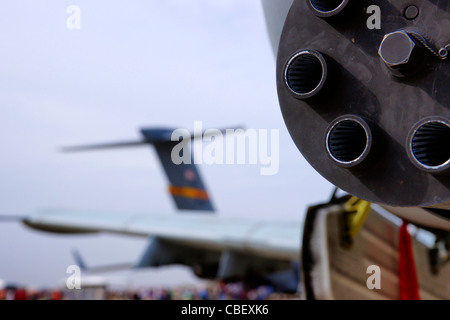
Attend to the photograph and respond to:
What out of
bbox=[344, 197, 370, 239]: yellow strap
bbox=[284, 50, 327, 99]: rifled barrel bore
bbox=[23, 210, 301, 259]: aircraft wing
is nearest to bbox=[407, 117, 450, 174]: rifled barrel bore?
bbox=[284, 50, 327, 99]: rifled barrel bore

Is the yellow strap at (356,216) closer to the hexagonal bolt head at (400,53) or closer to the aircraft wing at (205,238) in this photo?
the hexagonal bolt head at (400,53)

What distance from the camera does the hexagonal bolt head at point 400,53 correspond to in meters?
1.95

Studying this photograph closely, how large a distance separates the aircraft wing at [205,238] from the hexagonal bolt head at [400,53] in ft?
39.3

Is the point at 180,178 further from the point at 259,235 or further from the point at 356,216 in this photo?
the point at 356,216

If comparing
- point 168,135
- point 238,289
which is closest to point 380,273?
point 238,289

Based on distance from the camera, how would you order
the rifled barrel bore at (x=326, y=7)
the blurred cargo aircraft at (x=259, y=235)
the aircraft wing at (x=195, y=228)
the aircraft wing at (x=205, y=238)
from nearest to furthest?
the rifled barrel bore at (x=326, y=7) < the blurred cargo aircraft at (x=259, y=235) < the aircraft wing at (x=195, y=228) < the aircraft wing at (x=205, y=238)

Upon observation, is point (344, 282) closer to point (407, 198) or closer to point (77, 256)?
point (407, 198)

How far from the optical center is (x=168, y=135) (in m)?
24.8

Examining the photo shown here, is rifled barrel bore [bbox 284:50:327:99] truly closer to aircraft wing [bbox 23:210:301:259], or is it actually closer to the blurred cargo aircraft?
the blurred cargo aircraft

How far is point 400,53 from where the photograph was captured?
196 cm

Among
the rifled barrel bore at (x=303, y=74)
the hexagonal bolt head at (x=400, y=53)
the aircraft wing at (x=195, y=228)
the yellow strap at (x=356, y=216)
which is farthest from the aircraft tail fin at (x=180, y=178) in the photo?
the hexagonal bolt head at (x=400, y=53)

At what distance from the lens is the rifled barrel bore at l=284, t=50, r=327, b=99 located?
2195 mm

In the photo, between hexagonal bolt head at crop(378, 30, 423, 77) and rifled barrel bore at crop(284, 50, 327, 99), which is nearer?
hexagonal bolt head at crop(378, 30, 423, 77)

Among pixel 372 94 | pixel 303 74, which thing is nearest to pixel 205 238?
pixel 303 74
